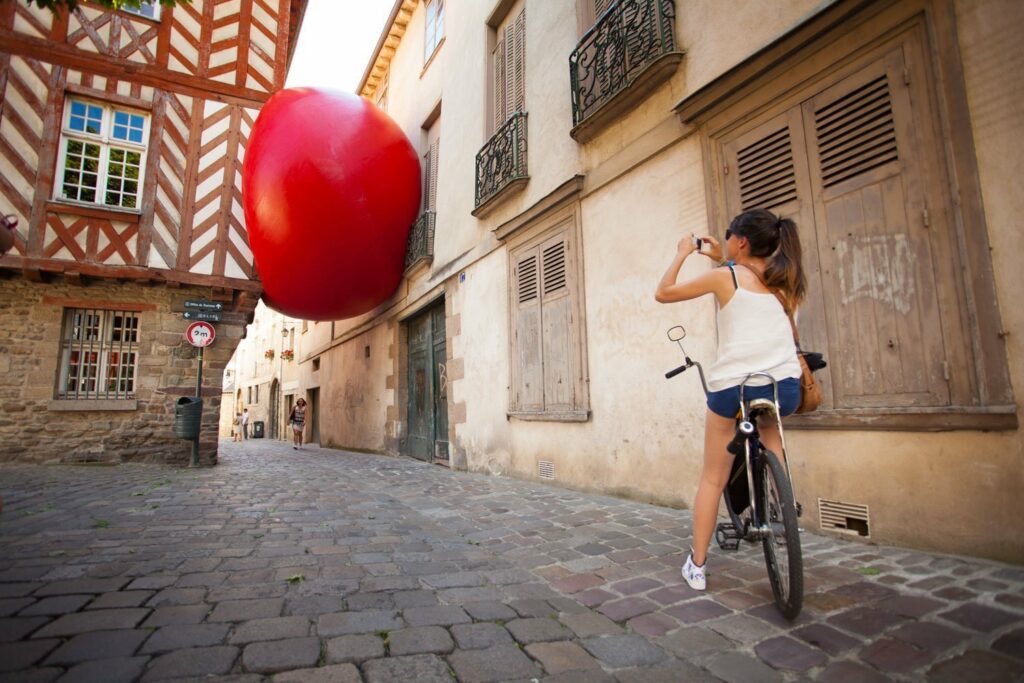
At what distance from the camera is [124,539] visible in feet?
10.2

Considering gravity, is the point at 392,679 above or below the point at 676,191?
below

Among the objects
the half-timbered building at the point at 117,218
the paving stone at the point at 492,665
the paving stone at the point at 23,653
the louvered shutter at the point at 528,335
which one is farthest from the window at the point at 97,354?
the paving stone at the point at 492,665

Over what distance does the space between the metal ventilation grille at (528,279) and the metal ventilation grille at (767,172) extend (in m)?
2.68

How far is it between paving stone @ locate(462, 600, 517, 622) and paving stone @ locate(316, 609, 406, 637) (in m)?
0.27

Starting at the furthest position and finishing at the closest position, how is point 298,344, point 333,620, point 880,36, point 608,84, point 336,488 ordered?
1. point 298,344
2. point 336,488
3. point 608,84
4. point 880,36
5. point 333,620

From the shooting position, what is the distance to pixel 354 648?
5.61ft

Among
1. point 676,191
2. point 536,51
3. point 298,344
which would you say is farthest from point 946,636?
point 298,344

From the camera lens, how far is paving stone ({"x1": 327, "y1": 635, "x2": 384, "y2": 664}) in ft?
5.40

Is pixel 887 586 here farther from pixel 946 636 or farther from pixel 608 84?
pixel 608 84

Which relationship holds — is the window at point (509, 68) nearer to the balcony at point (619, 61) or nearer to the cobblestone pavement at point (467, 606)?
the balcony at point (619, 61)

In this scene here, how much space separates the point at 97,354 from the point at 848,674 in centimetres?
1022

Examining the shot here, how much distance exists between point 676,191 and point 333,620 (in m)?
3.68

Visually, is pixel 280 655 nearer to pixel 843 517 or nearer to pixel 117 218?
pixel 843 517

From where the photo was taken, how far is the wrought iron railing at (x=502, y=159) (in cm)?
639
